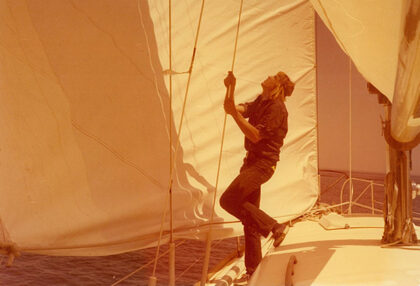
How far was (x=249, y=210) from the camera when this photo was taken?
9.01 ft

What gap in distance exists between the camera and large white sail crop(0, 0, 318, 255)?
2275 millimetres

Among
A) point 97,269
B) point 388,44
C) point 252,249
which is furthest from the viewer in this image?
point 97,269

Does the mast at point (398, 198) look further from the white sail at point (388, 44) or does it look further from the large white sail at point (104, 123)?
the large white sail at point (104, 123)

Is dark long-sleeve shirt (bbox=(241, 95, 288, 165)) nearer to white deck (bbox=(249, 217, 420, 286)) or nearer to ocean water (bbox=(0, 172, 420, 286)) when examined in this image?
white deck (bbox=(249, 217, 420, 286))

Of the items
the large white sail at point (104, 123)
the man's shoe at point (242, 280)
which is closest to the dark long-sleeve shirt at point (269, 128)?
the large white sail at point (104, 123)

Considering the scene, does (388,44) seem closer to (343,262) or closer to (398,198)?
(398,198)

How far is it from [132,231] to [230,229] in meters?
0.69

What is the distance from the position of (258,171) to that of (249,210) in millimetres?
196

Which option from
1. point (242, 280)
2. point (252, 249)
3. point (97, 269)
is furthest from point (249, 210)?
point (97, 269)

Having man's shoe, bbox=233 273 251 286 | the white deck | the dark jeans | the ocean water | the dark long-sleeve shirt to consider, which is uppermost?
the dark long-sleeve shirt

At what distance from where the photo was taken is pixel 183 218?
2844mm

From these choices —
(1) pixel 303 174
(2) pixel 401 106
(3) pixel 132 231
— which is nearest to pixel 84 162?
(3) pixel 132 231

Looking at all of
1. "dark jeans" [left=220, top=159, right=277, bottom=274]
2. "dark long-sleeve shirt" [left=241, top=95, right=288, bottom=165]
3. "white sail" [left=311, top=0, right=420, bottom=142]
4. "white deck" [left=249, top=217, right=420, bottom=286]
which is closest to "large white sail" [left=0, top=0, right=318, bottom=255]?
"dark jeans" [left=220, top=159, right=277, bottom=274]

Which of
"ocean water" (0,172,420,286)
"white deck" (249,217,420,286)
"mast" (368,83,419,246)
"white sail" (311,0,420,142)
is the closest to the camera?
"white sail" (311,0,420,142)
